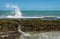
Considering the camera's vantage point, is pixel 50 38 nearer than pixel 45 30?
Yes

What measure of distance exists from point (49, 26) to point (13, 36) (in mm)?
5850

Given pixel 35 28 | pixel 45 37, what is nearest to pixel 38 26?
pixel 35 28

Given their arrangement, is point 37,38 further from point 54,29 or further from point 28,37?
point 54,29

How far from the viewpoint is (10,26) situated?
52.9 ft

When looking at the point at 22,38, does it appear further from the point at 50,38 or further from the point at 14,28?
the point at 14,28

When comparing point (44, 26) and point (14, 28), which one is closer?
point (14, 28)

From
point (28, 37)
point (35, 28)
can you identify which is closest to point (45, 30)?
point (35, 28)

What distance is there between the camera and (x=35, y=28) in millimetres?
17031

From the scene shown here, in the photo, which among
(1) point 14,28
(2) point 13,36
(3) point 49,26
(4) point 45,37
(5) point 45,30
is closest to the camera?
(2) point 13,36

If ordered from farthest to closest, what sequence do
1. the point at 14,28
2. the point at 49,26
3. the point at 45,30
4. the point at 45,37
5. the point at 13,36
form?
the point at 49,26 < the point at 45,30 < the point at 14,28 < the point at 45,37 < the point at 13,36

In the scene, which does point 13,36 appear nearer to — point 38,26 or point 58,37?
point 58,37

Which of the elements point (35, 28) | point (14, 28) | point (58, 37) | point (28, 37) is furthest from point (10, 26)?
point (58, 37)

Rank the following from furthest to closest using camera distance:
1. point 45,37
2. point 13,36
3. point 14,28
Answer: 1. point 14,28
2. point 45,37
3. point 13,36

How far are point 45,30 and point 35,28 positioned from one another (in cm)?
81
